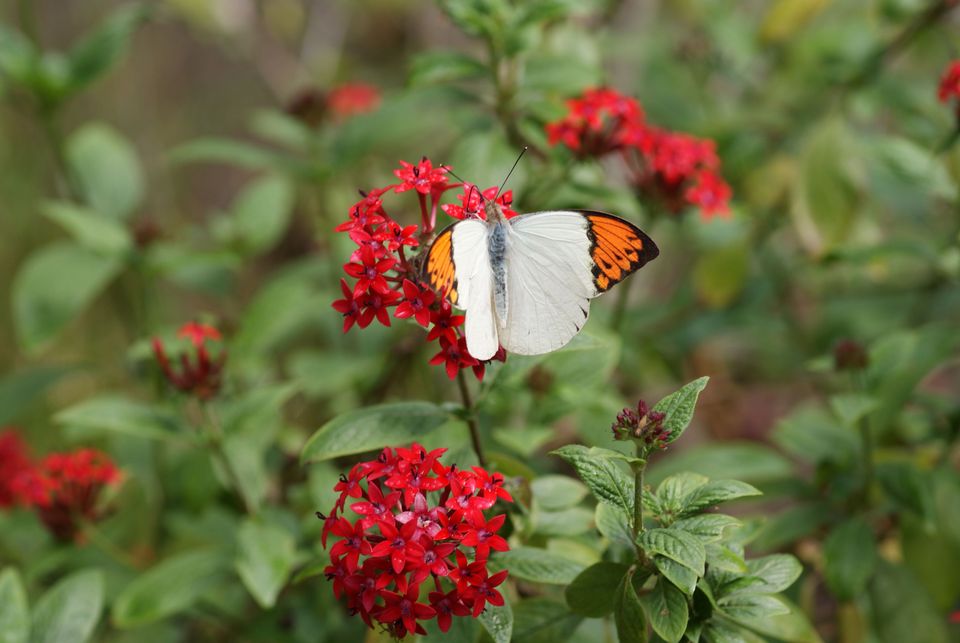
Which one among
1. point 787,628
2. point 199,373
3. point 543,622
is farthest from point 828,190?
point 199,373

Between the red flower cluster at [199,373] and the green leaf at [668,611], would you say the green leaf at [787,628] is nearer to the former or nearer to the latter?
the green leaf at [668,611]

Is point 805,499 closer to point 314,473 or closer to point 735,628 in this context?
point 735,628

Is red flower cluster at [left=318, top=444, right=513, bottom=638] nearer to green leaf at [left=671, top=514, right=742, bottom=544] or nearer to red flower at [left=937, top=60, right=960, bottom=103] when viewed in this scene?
green leaf at [left=671, top=514, right=742, bottom=544]

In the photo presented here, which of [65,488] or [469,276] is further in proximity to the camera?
[65,488]

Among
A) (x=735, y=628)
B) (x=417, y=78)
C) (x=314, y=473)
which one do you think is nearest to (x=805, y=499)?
(x=735, y=628)

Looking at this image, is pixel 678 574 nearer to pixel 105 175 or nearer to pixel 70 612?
pixel 70 612
